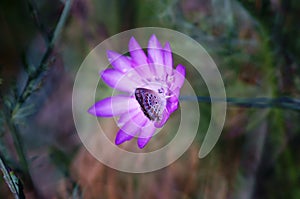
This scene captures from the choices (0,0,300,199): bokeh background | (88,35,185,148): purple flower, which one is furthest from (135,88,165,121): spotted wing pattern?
(0,0,300,199): bokeh background

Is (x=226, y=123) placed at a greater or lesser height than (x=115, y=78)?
lesser

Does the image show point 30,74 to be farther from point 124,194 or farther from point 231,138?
point 231,138

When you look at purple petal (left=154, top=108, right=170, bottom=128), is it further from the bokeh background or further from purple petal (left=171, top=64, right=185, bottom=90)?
the bokeh background

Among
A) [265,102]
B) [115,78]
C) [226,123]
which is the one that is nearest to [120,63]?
[115,78]

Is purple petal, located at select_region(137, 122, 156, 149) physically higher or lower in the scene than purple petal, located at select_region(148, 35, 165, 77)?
lower

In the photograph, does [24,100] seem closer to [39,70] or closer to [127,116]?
[39,70]

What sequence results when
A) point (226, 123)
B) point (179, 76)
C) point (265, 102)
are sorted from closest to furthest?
1. point (179, 76)
2. point (265, 102)
3. point (226, 123)

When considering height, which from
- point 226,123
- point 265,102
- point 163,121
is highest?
point 163,121

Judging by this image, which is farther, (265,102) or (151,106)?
(265,102)
